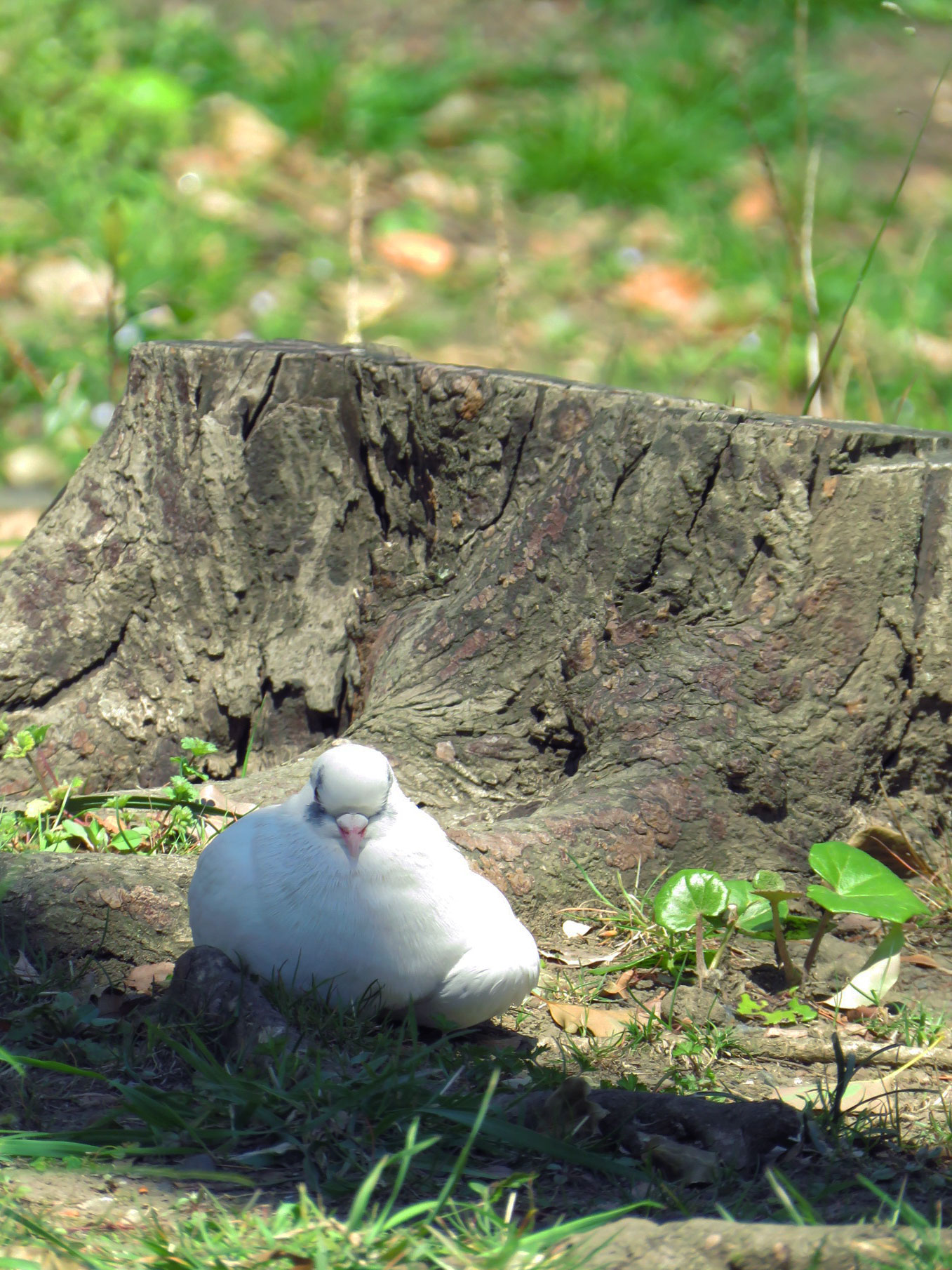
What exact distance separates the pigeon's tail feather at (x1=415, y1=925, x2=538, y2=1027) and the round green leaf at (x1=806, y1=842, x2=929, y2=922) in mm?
551

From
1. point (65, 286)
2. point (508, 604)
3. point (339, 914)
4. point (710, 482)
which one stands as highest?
point (710, 482)

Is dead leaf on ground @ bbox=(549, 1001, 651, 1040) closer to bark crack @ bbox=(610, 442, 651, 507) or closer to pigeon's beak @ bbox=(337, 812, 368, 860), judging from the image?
pigeon's beak @ bbox=(337, 812, 368, 860)

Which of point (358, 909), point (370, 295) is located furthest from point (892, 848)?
point (370, 295)

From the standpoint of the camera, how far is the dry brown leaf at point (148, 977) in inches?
89.5

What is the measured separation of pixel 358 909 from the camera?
2045 mm

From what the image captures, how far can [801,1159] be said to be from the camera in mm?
1846

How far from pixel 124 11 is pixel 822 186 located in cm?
430

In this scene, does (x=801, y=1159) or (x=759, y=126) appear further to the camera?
(x=759, y=126)

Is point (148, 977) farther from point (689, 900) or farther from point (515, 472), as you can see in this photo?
point (515, 472)

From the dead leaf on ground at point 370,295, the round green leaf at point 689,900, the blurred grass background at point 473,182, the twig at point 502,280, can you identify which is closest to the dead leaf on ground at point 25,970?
the round green leaf at point 689,900

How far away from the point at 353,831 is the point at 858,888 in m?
0.96

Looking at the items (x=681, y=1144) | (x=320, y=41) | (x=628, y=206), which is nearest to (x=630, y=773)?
(x=681, y=1144)

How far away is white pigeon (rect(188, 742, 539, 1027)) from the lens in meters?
2.04

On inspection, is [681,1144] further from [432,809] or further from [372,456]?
[372,456]
